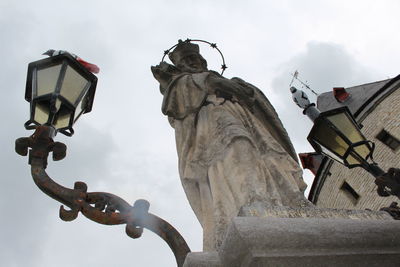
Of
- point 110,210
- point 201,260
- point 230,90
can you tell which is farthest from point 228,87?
point 201,260

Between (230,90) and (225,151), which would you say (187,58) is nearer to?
(230,90)

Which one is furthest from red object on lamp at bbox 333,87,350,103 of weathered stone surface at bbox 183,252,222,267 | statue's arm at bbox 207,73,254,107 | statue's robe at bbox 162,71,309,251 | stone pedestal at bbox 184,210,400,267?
weathered stone surface at bbox 183,252,222,267

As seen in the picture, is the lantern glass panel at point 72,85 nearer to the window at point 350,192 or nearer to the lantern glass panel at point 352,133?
the lantern glass panel at point 352,133

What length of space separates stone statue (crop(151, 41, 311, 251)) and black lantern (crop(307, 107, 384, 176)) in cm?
34

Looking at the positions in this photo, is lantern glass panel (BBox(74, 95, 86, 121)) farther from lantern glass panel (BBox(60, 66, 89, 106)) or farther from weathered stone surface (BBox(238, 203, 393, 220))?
weathered stone surface (BBox(238, 203, 393, 220))

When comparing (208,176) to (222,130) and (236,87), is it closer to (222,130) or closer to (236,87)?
(222,130)

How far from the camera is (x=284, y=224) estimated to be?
2104 millimetres

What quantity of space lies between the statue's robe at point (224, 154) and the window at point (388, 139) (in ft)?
43.7

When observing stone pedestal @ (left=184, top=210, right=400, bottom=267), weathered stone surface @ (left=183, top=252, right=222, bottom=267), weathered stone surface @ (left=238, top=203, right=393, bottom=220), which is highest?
weathered stone surface @ (left=238, top=203, right=393, bottom=220)

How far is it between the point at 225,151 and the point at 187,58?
10.5 feet

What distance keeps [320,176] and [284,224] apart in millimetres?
18067

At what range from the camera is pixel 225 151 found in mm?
3658

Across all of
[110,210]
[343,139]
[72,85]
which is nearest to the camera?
[110,210]

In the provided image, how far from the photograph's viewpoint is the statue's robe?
327 cm
